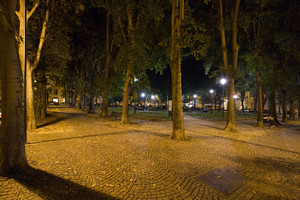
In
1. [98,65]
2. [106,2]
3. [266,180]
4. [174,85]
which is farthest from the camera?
[98,65]

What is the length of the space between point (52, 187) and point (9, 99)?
2451mm

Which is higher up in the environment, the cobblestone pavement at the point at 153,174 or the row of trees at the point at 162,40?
the row of trees at the point at 162,40

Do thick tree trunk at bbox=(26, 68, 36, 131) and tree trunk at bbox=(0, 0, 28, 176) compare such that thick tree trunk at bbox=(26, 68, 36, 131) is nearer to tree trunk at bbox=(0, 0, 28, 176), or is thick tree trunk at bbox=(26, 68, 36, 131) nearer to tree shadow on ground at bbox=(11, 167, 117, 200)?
tree trunk at bbox=(0, 0, 28, 176)

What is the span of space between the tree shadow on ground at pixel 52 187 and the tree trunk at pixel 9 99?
411 millimetres

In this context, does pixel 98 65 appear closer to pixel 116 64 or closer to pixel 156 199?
pixel 116 64

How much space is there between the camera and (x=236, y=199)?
312cm

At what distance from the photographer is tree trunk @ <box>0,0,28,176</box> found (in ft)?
12.2

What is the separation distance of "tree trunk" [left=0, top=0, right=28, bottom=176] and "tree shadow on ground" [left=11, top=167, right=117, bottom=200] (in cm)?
→ 41

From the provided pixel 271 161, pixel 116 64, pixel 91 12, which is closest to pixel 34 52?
pixel 116 64

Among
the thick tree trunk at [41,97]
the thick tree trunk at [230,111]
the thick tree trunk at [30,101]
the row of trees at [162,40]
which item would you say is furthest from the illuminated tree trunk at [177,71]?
the thick tree trunk at [41,97]

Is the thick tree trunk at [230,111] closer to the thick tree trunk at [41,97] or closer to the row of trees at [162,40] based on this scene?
the row of trees at [162,40]

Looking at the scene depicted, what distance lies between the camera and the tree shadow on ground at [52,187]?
120 inches

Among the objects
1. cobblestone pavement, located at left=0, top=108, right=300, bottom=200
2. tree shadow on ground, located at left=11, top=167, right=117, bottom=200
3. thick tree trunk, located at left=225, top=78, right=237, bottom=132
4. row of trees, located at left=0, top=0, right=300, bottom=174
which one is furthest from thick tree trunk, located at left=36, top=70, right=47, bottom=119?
thick tree trunk, located at left=225, top=78, right=237, bottom=132

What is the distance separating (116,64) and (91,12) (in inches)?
373
